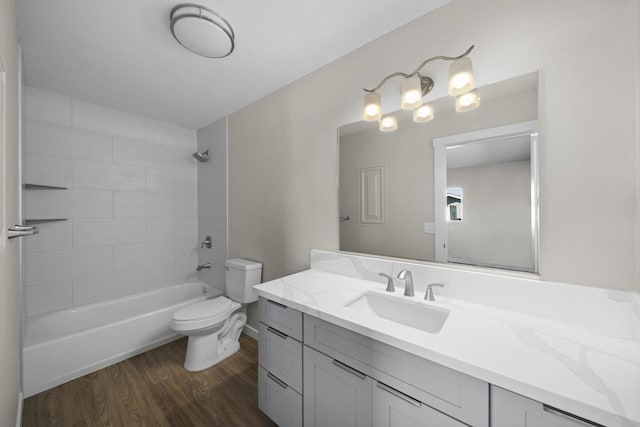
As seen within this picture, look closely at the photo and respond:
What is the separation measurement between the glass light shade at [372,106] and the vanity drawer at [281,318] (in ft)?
3.86

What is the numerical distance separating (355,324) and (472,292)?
61cm

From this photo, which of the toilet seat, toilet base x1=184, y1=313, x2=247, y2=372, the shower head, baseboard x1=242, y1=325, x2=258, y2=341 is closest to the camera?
the toilet seat

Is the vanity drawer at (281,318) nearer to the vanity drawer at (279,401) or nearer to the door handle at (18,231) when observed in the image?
the vanity drawer at (279,401)

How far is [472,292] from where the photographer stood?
1.10 metres

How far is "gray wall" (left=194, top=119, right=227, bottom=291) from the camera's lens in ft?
8.60

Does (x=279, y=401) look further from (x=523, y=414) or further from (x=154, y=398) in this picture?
(x=523, y=414)

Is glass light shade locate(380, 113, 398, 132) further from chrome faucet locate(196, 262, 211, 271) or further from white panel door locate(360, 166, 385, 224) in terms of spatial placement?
chrome faucet locate(196, 262, 211, 271)

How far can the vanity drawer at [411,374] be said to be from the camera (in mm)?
693

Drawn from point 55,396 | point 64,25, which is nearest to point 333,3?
point 64,25

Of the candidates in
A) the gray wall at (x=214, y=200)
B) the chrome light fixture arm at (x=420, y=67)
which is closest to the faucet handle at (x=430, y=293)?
the chrome light fixture arm at (x=420, y=67)

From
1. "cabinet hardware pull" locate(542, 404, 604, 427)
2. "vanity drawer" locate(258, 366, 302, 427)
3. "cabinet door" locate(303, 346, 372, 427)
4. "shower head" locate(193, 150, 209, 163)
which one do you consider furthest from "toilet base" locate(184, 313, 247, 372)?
"cabinet hardware pull" locate(542, 404, 604, 427)

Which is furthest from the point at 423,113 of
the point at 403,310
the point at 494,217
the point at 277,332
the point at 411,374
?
the point at 277,332

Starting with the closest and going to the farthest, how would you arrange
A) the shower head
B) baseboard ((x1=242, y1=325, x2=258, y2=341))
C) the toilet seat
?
the toilet seat
baseboard ((x1=242, y1=325, x2=258, y2=341))
the shower head

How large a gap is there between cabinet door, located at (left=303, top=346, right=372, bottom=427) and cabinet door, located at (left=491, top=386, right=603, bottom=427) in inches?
16.1
